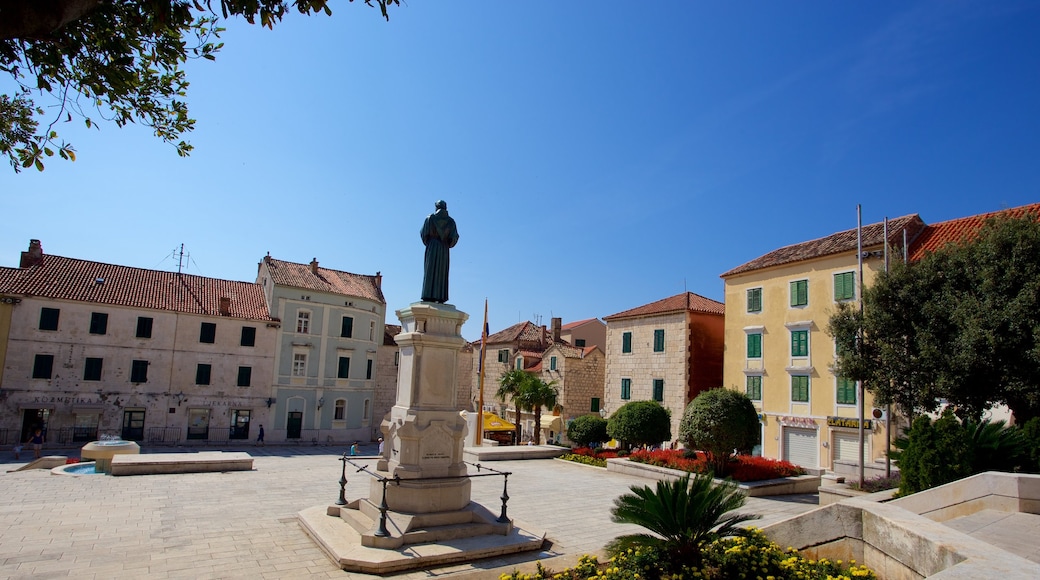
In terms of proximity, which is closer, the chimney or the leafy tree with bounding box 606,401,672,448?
the leafy tree with bounding box 606,401,672,448

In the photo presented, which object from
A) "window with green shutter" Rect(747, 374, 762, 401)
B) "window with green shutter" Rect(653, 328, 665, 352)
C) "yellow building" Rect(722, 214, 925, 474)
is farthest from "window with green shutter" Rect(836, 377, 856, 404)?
"window with green shutter" Rect(653, 328, 665, 352)

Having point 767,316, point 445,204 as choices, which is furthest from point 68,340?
point 767,316

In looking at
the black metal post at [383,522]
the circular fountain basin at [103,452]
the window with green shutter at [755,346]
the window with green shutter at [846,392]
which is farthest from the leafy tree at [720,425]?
the circular fountain basin at [103,452]

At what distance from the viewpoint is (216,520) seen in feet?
38.9

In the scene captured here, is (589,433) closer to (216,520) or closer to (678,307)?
(678,307)

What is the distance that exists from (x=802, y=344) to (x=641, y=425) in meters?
8.80

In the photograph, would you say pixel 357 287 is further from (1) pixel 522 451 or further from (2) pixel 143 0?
(2) pixel 143 0

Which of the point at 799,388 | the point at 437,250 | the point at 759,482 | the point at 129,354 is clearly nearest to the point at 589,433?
the point at 799,388

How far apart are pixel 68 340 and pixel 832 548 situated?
36.2 m

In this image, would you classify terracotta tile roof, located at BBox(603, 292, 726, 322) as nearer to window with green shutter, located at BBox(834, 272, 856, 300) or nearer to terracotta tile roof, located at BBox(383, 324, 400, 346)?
window with green shutter, located at BBox(834, 272, 856, 300)

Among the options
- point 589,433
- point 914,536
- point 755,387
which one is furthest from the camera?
point 755,387

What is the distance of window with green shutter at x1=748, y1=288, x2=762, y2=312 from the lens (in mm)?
28716

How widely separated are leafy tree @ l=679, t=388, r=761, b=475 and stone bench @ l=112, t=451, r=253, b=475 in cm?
1467

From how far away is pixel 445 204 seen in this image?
41.0 ft
